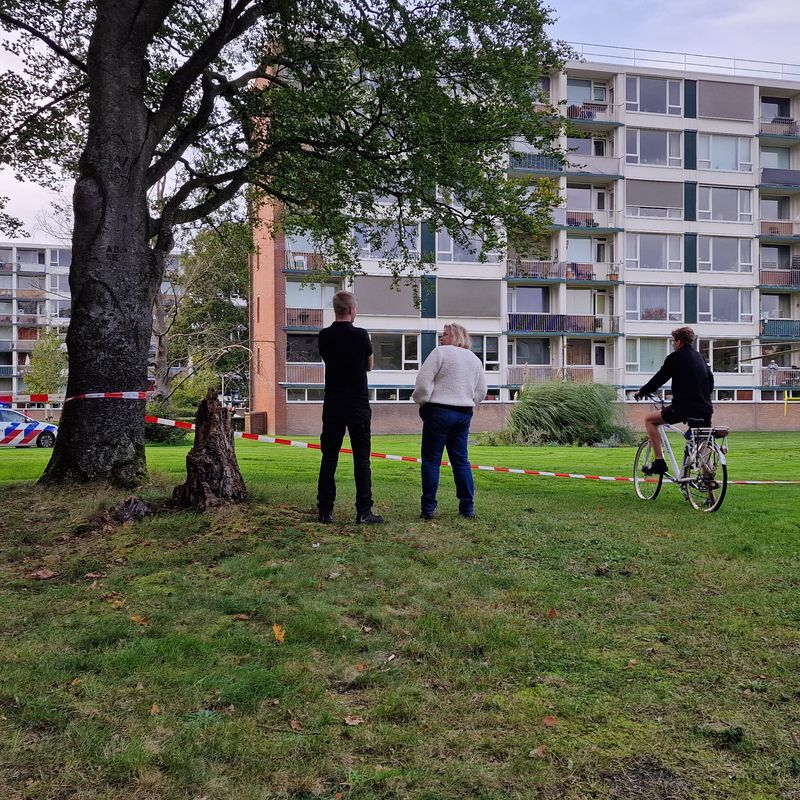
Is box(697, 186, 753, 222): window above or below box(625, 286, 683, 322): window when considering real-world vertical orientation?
above

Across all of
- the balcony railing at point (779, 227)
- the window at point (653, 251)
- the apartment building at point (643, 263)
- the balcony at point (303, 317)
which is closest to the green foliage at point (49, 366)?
the apartment building at point (643, 263)

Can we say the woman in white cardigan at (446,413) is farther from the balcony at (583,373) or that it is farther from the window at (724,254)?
the window at (724,254)

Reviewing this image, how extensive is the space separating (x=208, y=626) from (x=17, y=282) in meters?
86.5

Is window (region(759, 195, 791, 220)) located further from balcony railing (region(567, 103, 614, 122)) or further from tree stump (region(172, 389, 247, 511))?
tree stump (region(172, 389, 247, 511))

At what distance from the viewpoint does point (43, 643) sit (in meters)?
3.37

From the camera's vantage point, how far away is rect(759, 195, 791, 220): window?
40.9m

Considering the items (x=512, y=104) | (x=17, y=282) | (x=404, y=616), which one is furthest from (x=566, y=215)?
(x=17, y=282)

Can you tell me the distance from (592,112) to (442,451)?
36251 millimetres

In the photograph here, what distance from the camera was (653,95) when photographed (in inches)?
1529

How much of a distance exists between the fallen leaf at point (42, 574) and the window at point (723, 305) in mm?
39700

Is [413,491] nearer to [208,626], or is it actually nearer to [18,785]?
[208,626]

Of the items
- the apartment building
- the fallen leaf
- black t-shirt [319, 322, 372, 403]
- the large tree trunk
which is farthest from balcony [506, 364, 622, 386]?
the fallen leaf

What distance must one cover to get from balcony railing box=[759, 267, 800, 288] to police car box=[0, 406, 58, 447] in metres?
36.2

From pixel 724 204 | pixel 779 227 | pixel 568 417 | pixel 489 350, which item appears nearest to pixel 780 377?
pixel 779 227
